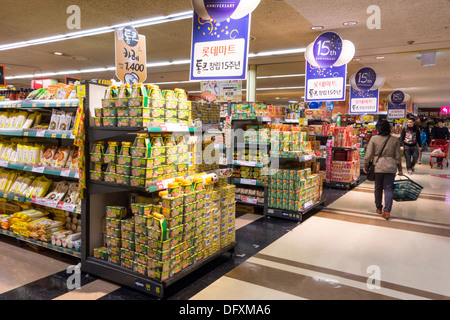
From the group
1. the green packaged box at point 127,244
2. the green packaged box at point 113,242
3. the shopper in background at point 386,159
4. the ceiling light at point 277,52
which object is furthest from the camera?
the ceiling light at point 277,52

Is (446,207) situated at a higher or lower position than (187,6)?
lower

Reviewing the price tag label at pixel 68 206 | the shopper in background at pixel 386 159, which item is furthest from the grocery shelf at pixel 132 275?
the shopper in background at pixel 386 159

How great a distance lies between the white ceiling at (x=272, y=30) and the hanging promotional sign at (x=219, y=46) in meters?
2.04

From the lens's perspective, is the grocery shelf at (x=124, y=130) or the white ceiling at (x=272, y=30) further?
the white ceiling at (x=272, y=30)

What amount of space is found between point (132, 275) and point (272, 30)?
19.5ft

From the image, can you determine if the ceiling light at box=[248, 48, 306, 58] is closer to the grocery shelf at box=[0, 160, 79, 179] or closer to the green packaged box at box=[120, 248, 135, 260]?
the grocery shelf at box=[0, 160, 79, 179]

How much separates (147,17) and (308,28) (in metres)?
3.34

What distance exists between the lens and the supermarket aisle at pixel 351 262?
2951 mm

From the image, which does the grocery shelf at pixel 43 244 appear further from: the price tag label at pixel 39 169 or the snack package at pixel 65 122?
the snack package at pixel 65 122

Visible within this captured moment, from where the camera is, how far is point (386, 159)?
5.41m

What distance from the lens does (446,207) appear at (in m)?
6.35
